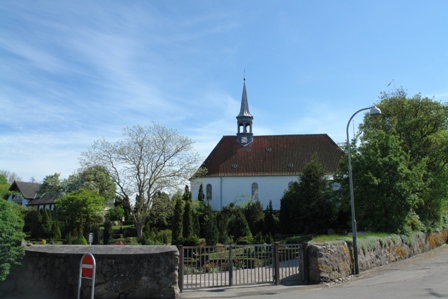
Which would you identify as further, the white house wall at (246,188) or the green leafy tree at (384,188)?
the white house wall at (246,188)

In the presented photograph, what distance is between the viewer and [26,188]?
80.0m

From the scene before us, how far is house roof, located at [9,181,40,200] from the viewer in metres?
77.8

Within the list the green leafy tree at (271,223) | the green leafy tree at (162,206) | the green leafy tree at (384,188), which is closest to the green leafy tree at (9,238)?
the green leafy tree at (384,188)

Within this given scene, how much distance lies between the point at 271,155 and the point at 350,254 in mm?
40614

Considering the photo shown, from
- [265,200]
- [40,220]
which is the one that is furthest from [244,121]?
[40,220]

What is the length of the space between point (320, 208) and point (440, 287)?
27854 millimetres

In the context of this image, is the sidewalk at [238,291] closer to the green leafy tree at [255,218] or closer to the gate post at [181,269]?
the gate post at [181,269]

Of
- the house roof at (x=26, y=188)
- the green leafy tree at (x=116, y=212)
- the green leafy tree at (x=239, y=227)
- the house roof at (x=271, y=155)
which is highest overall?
the house roof at (x=271, y=155)

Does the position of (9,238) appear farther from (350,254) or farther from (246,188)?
(246,188)

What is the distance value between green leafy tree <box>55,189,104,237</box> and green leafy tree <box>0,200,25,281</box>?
3274cm

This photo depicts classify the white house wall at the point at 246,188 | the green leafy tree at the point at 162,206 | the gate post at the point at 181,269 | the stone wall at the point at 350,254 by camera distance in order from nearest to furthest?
1. the gate post at the point at 181,269
2. the stone wall at the point at 350,254
3. the green leafy tree at the point at 162,206
4. the white house wall at the point at 246,188

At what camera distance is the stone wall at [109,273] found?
11055mm

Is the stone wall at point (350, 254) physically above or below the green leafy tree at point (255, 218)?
below

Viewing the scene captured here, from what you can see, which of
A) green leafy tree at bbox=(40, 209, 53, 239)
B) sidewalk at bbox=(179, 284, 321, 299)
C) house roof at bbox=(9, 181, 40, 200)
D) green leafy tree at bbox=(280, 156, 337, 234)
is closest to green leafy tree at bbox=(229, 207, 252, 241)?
green leafy tree at bbox=(280, 156, 337, 234)
